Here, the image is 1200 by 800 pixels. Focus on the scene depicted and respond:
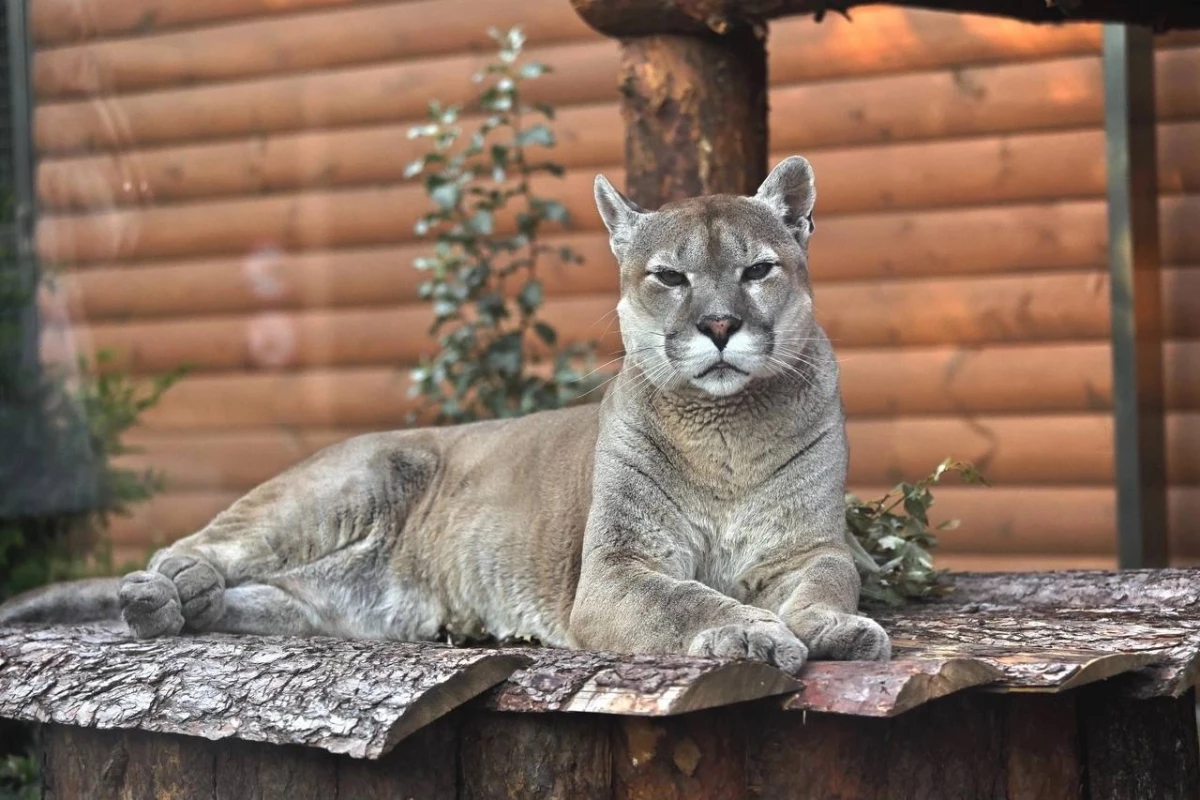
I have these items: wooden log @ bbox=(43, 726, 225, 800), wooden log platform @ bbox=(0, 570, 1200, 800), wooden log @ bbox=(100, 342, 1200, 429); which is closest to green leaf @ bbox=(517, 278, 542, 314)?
wooden log @ bbox=(100, 342, 1200, 429)

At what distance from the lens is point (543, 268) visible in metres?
7.60

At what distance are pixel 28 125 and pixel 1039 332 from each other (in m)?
4.28

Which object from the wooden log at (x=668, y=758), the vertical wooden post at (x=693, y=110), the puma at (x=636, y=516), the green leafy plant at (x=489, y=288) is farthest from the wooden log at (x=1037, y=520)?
the wooden log at (x=668, y=758)

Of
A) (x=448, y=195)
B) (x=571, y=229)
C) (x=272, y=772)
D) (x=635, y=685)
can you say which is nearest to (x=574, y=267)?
(x=571, y=229)

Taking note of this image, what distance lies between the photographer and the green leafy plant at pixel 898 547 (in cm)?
438

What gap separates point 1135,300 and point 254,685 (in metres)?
4.38

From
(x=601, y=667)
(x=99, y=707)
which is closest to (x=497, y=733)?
(x=601, y=667)

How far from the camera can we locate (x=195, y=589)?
419cm

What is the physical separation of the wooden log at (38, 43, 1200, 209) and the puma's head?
114 inches

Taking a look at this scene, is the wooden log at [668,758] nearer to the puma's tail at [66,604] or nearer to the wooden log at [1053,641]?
the wooden log at [1053,641]

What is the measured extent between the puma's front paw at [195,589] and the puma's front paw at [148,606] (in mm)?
103

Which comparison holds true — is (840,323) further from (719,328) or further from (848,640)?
(848,640)

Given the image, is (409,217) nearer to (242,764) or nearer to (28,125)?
(28,125)

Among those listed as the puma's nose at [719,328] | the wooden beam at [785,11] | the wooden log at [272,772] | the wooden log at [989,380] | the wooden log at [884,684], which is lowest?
the wooden log at [272,772]
